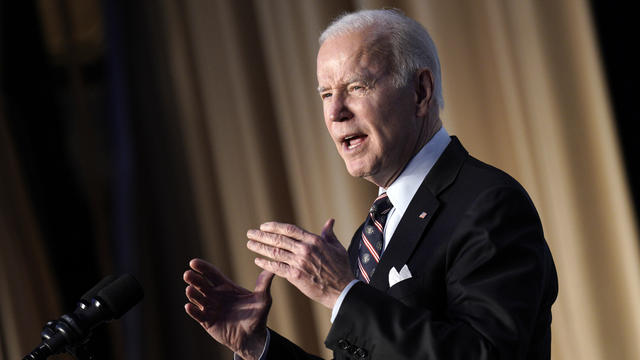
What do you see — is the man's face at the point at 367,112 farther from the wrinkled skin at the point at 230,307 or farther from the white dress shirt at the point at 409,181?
the wrinkled skin at the point at 230,307

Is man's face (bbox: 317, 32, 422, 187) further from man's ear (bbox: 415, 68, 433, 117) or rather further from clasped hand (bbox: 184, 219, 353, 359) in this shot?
clasped hand (bbox: 184, 219, 353, 359)

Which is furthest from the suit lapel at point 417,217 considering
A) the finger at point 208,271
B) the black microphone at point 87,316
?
the black microphone at point 87,316

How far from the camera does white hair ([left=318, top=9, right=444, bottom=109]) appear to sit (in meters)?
1.58

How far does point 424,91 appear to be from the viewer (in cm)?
162

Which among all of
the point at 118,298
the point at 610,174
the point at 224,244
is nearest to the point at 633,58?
the point at 610,174

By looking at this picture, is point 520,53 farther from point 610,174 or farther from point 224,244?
point 224,244

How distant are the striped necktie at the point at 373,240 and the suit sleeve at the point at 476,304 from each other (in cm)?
22

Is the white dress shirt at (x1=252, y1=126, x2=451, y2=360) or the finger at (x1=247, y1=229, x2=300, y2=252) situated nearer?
the finger at (x1=247, y1=229, x2=300, y2=252)

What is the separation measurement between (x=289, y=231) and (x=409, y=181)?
381 millimetres

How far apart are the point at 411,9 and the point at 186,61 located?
119 cm

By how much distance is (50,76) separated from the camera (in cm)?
359

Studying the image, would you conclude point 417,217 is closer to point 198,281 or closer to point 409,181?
point 409,181

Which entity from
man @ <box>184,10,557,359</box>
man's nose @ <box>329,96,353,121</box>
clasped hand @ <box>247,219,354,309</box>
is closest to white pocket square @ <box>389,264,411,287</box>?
man @ <box>184,10,557,359</box>

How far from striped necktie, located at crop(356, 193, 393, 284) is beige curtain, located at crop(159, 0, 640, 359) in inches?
40.4
